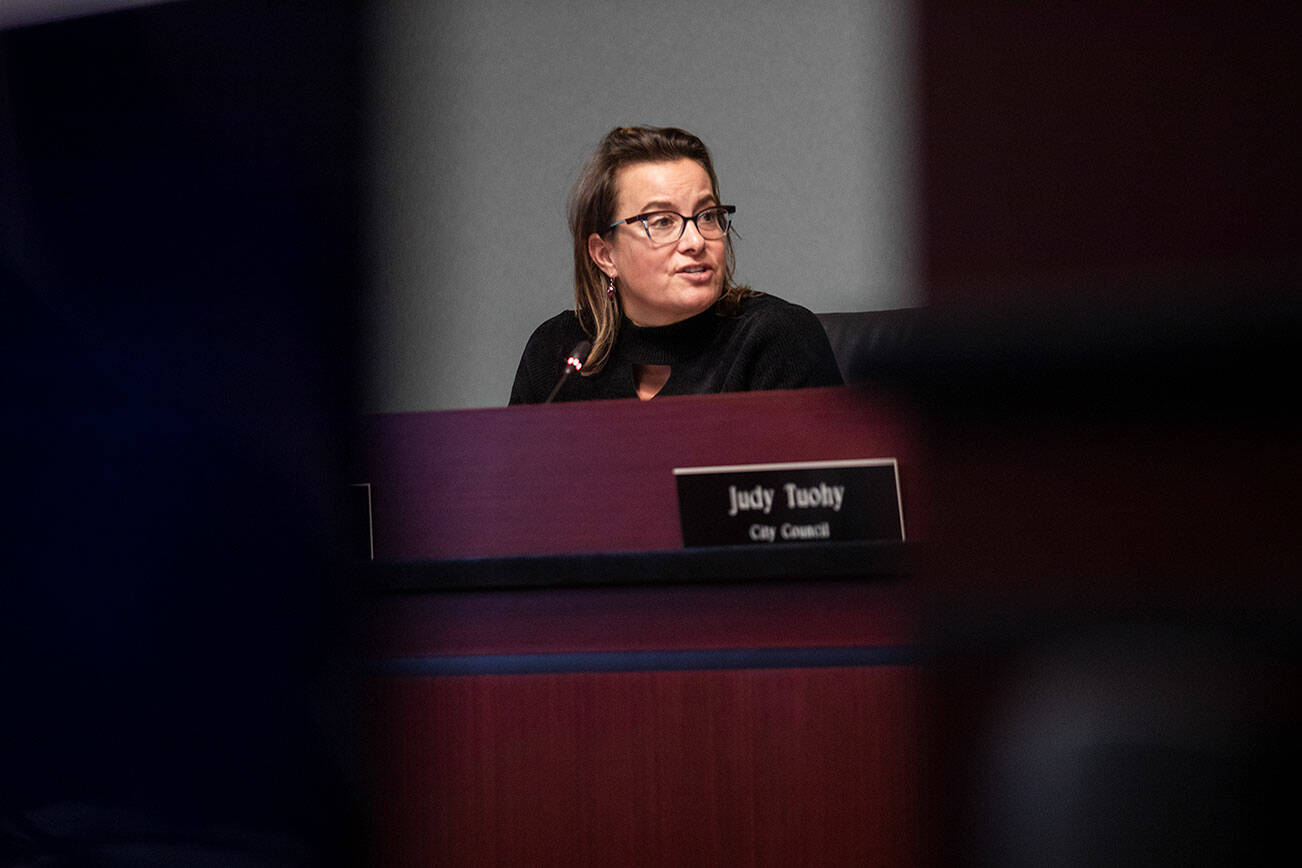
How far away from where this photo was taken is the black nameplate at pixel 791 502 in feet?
1.85

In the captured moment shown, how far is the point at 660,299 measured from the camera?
1.63 meters

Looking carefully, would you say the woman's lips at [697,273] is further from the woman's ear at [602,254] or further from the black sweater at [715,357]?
the woman's ear at [602,254]

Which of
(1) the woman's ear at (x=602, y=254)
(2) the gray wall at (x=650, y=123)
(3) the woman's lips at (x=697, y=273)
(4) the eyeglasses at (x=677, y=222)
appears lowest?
(3) the woman's lips at (x=697, y=273)

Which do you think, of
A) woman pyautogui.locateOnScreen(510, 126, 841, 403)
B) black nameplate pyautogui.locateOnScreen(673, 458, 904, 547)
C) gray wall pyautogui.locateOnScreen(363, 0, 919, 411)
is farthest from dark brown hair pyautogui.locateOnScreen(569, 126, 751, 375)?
black nameplate pyautogui.locateOnScreen(673, 458, 904, 547)

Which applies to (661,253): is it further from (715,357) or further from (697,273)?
(715,357)

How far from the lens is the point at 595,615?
2.05ft

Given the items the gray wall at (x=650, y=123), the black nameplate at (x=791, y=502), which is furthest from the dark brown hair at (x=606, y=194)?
the black nameplate at (x=791, y=502)

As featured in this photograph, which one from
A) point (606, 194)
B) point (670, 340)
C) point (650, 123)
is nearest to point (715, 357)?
point (670, 340)

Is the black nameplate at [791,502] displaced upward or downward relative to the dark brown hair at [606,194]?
downward

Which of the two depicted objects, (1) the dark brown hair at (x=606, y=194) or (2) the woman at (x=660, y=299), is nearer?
(2) the woman at (x=660, y=299)

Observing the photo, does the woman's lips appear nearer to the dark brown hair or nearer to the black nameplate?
the dark brown hair

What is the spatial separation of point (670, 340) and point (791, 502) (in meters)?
1.03

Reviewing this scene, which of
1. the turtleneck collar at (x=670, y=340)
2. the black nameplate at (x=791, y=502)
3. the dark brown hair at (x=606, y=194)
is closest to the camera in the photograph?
the black nameplate at (x=791, y=502)

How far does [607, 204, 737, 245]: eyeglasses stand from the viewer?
163cm
